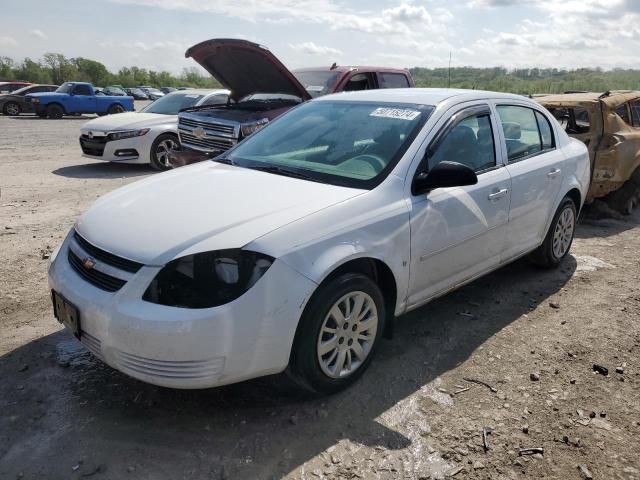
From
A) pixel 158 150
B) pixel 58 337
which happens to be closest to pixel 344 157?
pixel 58 337

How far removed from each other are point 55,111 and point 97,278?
83.1 feet

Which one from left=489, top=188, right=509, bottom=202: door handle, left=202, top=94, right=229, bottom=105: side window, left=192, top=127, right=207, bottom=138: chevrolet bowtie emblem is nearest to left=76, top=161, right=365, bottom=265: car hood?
left=489, top=188, right=509, bottom=202: door handle

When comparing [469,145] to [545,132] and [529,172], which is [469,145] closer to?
[529,172]

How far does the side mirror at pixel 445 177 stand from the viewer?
10.6 feet

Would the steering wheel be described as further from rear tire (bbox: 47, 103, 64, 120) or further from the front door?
rear tire (bbox: 47, 103, 64, 120)

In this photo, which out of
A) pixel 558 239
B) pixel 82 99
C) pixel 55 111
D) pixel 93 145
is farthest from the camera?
pixel 82 99

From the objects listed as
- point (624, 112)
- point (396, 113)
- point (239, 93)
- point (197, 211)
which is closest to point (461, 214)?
point (396, 113)

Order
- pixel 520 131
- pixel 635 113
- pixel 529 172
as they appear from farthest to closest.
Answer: pixel 635 113, pixel 520 131, pixel 529 172

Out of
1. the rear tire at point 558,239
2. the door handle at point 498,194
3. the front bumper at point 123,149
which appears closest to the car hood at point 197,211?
the door handle at point 498,194

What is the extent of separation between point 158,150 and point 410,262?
7990mm

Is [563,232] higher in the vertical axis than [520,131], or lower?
lower

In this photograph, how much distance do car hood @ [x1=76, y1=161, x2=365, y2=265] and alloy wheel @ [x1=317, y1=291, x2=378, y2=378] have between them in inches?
22.3

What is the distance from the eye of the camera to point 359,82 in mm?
9133

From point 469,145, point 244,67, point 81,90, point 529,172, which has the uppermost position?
point 81,90
